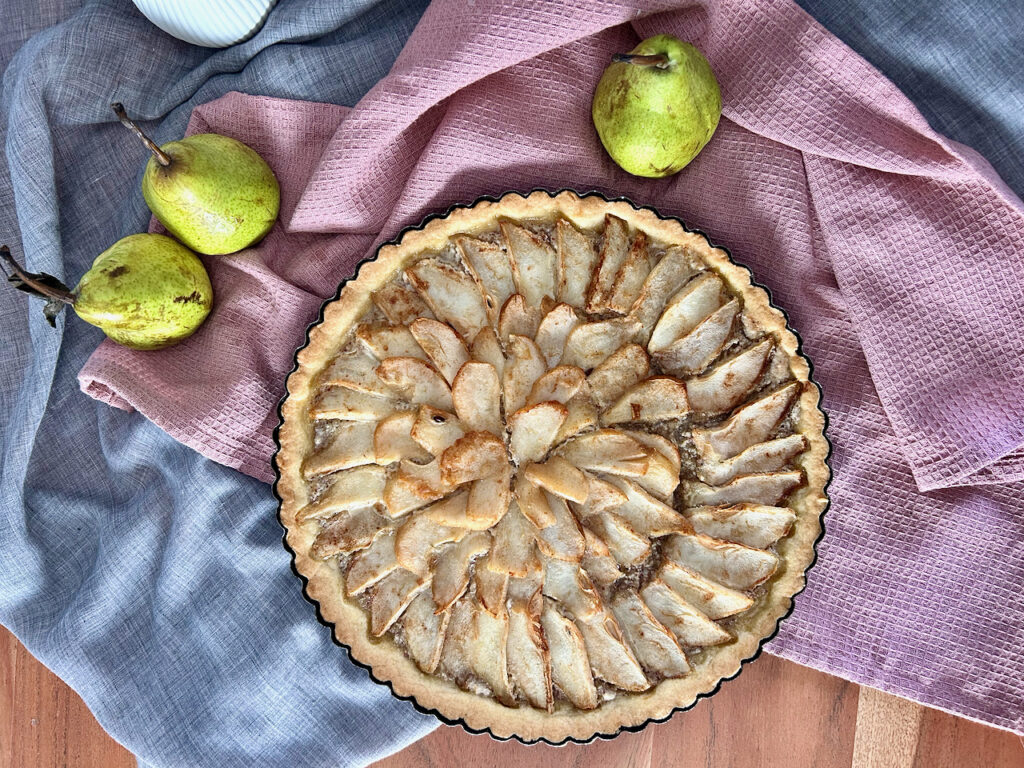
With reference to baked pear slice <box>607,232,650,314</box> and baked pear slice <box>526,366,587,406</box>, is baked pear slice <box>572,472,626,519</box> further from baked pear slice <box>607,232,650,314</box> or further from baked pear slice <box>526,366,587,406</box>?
baked pear slice <box>607,232,650,314</box>

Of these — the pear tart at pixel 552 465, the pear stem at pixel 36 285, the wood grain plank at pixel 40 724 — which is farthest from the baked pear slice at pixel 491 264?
the wood grain plank at pixel 40 724

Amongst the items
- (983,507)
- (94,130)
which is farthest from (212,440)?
(983,507)

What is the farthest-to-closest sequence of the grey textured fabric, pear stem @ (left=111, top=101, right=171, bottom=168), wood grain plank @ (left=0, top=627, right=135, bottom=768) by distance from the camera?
wood grain plank @ (left=0, top=627, right=135, bottom=768) → the grey textured fabric → pear stem @ (left=111, top=101, right=171, bottom=168)

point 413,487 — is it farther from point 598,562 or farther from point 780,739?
point 780,739

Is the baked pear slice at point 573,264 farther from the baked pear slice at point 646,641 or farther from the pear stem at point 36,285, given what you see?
Result: the pear stem at point 36,285

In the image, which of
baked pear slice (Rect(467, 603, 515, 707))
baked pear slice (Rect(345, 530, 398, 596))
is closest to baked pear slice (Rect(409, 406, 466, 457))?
baked pear slice (Rect(345, 530, 398, 596))
